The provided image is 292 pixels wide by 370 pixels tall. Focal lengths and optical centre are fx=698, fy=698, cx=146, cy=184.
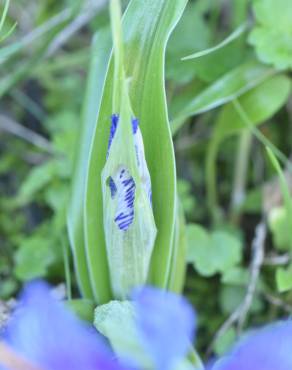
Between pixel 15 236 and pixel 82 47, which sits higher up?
pixel 82 47

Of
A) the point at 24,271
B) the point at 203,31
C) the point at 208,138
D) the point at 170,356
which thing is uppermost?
the point at 203,31

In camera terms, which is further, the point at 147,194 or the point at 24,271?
the point at 24,271

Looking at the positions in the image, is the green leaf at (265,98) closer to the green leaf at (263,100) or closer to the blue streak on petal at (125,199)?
the green leaf at (263,100)

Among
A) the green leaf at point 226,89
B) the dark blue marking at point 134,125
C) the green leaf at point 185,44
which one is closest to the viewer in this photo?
the dark blue marking at point 134,125

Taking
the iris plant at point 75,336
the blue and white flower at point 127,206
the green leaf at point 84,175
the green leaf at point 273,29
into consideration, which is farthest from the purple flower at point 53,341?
the green leaf at point 273,29

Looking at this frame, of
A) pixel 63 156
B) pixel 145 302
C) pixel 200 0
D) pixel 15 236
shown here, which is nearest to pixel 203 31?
pixel 200 0

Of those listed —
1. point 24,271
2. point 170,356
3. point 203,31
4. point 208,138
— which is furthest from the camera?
point 208,138

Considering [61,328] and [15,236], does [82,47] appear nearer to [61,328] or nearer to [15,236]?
[15,236]

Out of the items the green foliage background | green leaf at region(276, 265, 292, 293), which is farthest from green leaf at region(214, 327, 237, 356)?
green leaf at region(276, 265, 292, 293)
